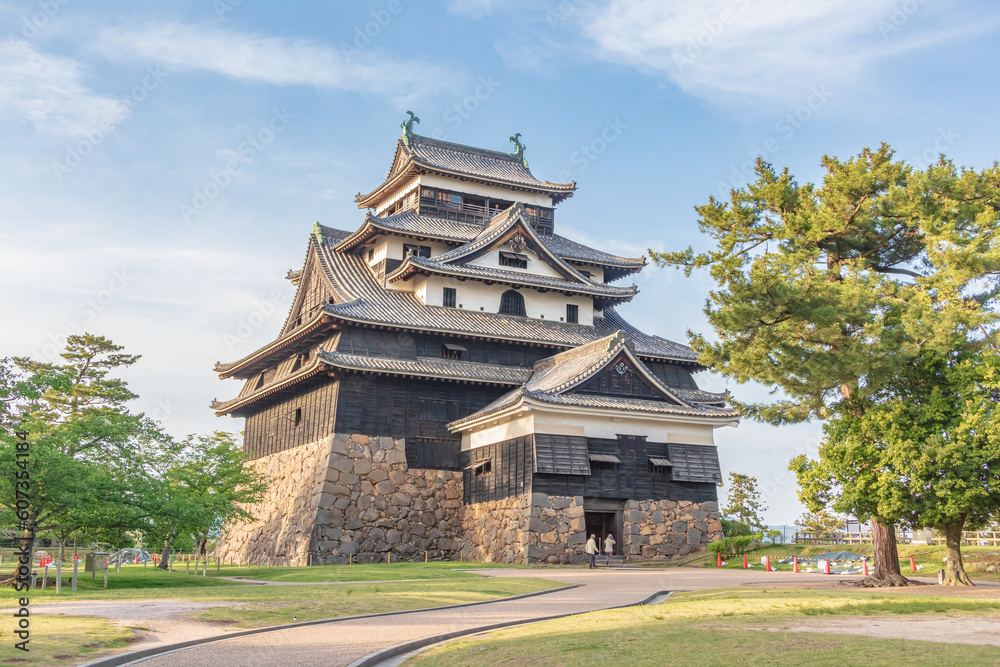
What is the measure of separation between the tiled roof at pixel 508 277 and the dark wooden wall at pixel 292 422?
23.4 ft

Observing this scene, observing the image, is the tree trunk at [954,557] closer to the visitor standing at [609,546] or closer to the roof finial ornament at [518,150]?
the visitor standing at [609,546]

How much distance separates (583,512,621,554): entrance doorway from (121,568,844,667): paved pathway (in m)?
8.34

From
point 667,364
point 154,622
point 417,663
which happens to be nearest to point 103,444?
point 154,622

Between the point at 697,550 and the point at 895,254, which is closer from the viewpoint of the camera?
the point at 895,254

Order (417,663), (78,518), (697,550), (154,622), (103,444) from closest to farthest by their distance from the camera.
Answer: (417,663) < (154,622) < (78,518) < (103,444) < (697,550)

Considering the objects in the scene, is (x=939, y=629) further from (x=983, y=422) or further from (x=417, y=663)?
(x=983, y=422)

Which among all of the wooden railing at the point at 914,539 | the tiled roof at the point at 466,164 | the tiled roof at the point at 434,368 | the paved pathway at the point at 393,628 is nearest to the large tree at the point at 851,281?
the paved pathway at the point at 393,628

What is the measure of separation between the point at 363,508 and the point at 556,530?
28.1 feet

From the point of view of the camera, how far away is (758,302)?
23.0m

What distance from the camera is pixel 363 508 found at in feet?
117

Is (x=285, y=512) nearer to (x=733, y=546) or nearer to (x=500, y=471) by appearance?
(x=500, y=471)

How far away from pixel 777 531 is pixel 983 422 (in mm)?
22403

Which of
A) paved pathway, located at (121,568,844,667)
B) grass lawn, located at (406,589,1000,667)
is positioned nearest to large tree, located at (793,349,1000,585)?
paved pathway, located at (121,568,844,667)

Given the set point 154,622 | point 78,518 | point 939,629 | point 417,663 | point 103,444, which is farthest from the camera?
point 103,444
